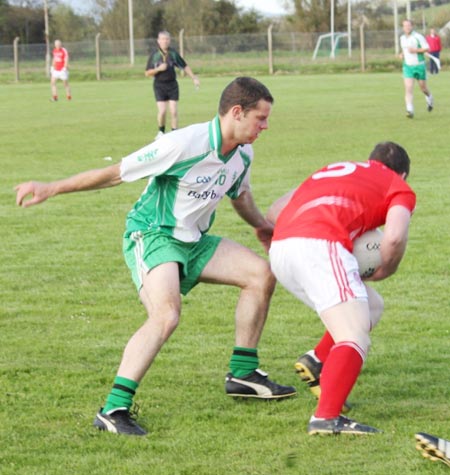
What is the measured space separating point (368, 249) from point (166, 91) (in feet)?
59.0

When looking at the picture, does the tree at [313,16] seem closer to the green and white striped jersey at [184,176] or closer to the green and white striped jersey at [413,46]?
the green and white striped jersey at [413,46]

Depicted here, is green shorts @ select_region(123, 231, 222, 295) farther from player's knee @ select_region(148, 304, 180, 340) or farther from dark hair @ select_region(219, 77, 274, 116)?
dark hair @ select_region(219, 77, 274, 116)

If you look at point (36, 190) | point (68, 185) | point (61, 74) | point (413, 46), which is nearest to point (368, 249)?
point (68, 185)

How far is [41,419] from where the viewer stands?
586 centimetres

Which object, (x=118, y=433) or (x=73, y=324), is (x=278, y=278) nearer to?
(x=118, y=433)

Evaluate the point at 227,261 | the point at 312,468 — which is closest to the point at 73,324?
the point at 227,261

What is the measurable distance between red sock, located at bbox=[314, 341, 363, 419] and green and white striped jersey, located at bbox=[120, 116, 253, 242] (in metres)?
1.14

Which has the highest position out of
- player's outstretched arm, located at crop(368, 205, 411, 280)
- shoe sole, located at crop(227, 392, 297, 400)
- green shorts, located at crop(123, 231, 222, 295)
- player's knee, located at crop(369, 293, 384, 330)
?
player's outstretched arm, located at crop(368, 205, 411, 280)

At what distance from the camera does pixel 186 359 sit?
23.2 feet

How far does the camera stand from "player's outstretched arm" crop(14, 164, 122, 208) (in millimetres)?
5629

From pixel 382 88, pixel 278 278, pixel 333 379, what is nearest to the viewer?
pixel 333 379

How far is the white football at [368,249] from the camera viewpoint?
18.8ft

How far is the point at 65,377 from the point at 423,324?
8.62 feet

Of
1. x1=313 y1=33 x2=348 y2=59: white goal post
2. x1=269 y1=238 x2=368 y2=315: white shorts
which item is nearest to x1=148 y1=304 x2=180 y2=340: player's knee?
x1=269 y1=238 x2=368 y2=315: white shorts
